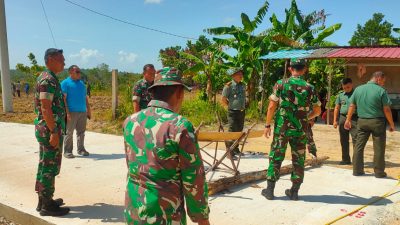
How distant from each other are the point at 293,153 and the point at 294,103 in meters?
0.65

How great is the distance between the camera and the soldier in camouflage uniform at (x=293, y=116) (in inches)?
186

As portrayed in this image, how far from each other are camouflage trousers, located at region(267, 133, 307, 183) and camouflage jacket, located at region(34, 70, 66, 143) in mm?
2671

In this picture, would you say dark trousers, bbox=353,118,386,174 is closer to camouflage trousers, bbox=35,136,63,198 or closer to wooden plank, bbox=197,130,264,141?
wooden plank, bbox=197,130,264,141

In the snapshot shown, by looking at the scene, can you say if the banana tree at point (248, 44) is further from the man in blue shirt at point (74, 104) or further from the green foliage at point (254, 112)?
the man in blue shirt at point (74, 104)

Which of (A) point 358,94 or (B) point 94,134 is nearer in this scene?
(A) point 358,94

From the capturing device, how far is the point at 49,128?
411cm

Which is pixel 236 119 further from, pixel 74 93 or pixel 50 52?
pixel 50 52

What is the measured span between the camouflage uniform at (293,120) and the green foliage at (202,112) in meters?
8.60

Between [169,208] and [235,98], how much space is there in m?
5.37

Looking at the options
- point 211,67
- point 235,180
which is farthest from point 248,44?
point 235,180

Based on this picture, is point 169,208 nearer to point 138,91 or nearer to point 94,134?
point 138,91

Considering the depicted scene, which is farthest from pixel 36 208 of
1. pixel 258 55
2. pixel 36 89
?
pixel 258 55

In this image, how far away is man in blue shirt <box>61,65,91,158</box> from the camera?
7105mm

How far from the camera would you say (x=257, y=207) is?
4.64 metres
